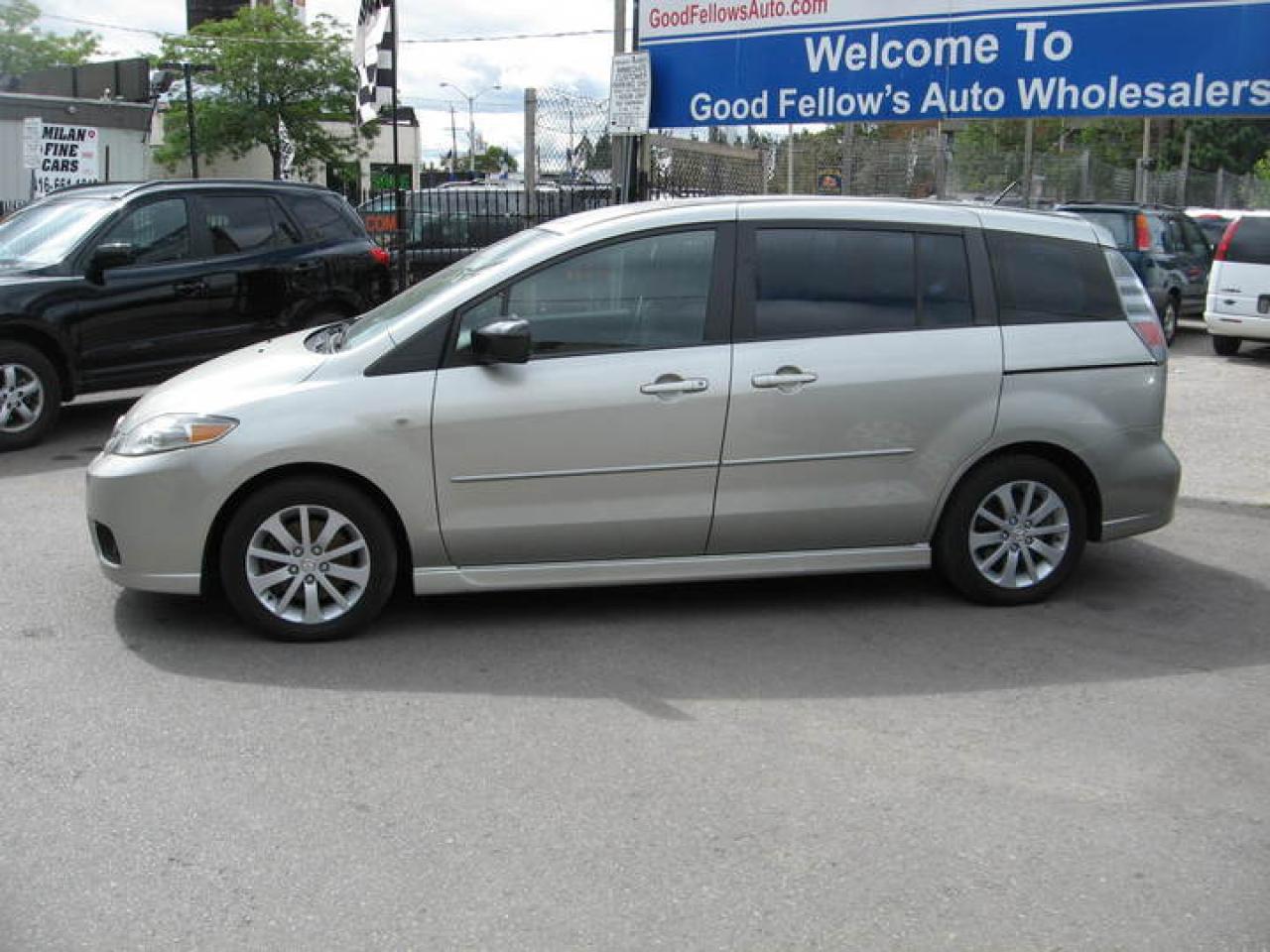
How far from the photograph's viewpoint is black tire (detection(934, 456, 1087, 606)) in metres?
5.90

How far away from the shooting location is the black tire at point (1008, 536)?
5902 millimetres

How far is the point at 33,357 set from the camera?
30.2ft

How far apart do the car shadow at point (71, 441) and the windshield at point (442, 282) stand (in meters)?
3.75

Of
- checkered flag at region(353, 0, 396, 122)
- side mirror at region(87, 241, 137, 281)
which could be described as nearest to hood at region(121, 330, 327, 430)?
side mirror at region(87, 241, 137, 281)

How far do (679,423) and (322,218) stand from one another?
21.4 ft

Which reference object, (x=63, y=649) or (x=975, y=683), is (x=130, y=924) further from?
(x=975, y=683)

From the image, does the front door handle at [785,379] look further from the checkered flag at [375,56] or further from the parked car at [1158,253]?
the parked car at [1158,253]

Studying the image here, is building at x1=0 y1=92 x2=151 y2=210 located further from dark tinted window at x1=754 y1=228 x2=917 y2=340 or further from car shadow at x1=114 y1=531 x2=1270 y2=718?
dark tinted window at x1=754 y1=228 x2=917 y2=340

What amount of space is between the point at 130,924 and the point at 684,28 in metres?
10.6

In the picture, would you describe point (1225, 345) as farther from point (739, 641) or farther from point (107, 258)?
point (107, 258)

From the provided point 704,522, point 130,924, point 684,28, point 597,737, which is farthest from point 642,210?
point 684,28

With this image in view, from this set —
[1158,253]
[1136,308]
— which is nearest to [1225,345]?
[1158,253]

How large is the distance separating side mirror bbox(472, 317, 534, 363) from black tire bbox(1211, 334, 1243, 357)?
1283 centimetres

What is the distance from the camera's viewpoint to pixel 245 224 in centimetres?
1045
